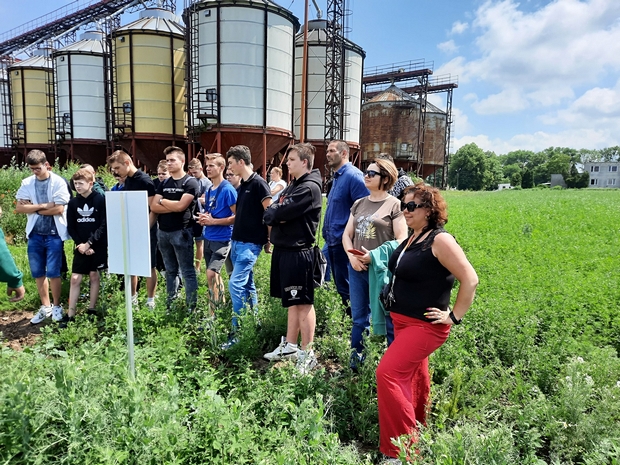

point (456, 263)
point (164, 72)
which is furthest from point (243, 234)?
point (164, 72)

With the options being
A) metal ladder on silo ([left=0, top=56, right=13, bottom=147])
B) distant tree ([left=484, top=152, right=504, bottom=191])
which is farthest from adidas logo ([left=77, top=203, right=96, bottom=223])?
distant tree ([left=484, top=152, right=504, bottom=191])

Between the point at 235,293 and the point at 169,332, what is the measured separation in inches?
36.3

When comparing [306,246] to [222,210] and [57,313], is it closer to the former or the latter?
[222,210]

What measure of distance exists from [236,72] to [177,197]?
51.5 feet

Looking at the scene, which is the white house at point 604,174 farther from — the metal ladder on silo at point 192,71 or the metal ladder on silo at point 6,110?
the metal ladder on silo at point 6,110

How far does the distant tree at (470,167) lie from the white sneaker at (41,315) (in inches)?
3472

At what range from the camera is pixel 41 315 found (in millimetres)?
5559

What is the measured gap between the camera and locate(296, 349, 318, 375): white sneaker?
374cm

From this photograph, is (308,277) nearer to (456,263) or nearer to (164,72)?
(456,263)

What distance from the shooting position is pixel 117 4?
31.0 m

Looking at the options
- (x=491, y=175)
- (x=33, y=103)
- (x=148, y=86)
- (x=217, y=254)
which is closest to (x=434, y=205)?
(x=217, y=254)

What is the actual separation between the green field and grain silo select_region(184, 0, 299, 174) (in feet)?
48.9

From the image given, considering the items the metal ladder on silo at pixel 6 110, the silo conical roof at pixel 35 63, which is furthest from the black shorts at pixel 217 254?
the metal ladder on silo at pixel 6 110

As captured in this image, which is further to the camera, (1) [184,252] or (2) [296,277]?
(1) [184,252]
